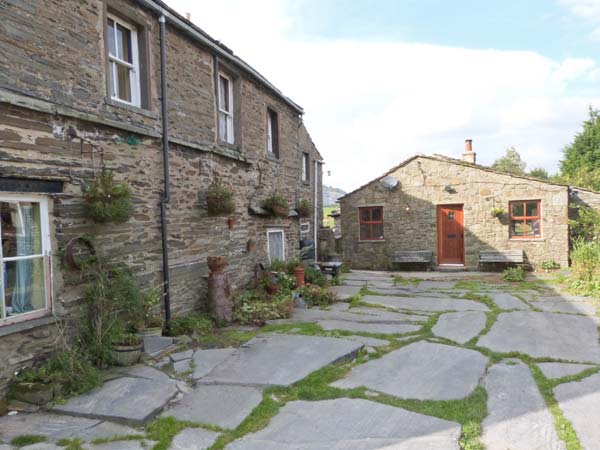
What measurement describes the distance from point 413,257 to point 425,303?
624 cm

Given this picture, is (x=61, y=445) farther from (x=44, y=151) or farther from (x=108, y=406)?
(x=44, y=151)

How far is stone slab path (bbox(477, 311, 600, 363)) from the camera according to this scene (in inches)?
204

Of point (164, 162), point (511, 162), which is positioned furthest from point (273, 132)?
point (511, 162)

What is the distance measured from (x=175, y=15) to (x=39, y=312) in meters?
4.99

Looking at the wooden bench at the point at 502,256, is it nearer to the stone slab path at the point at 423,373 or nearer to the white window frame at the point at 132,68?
the stone slab path at the point at 423,373

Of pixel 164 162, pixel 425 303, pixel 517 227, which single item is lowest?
pixel 425 303

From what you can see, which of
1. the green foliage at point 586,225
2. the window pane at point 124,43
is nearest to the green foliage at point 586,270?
the green foliage at point 586,225

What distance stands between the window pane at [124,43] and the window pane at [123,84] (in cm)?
18

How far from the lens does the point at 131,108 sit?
5.77 metres

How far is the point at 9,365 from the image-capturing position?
3.94 metres

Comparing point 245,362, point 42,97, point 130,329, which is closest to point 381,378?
point 245,362

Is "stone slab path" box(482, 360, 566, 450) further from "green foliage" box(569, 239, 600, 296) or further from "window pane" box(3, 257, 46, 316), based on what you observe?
"green foliage" box(569, 239, 600, 296)

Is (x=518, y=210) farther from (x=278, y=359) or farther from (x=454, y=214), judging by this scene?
→ (x=278, y=359)

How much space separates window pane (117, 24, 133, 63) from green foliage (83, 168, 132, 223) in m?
1.98
